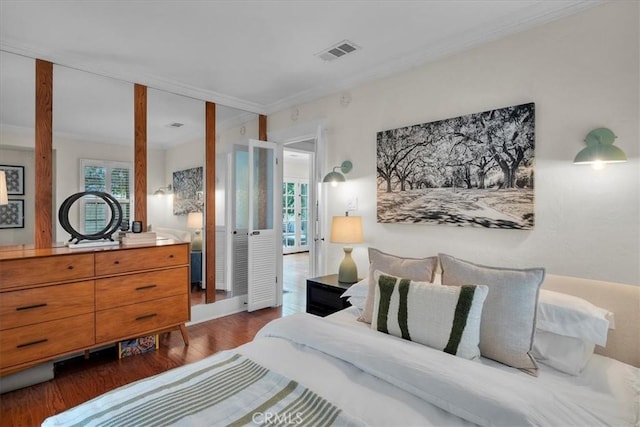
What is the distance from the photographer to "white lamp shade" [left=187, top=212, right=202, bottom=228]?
3584mm

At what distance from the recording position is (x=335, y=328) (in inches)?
64.7

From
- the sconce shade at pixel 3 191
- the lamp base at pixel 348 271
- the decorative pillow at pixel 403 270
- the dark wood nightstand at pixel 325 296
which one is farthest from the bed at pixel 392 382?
the sconce shade at pixel 3 191

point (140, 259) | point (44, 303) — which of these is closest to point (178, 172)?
point (140, 259)

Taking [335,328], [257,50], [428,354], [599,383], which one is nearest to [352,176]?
[257,50]

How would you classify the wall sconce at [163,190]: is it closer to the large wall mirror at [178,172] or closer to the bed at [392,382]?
the large wall mirror at [178,172]

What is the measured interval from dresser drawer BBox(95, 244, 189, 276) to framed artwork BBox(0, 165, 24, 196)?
81cm

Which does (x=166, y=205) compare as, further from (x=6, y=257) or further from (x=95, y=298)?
(x=6, y=257)

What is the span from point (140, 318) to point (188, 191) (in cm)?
139

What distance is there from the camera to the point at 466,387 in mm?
1105

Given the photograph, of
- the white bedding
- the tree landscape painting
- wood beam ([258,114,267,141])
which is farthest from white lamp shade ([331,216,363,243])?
wood beam ([258,114,267,141])

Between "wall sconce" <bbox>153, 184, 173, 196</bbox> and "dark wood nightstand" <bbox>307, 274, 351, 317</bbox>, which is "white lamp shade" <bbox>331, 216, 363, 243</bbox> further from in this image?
"wall sconce" <bbox>153, 184, 173, 196</bbox>

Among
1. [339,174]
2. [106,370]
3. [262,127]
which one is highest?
[262,127]

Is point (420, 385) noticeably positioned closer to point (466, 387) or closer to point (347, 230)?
point (466, 387)

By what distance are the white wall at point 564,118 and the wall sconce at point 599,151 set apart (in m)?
0.05
